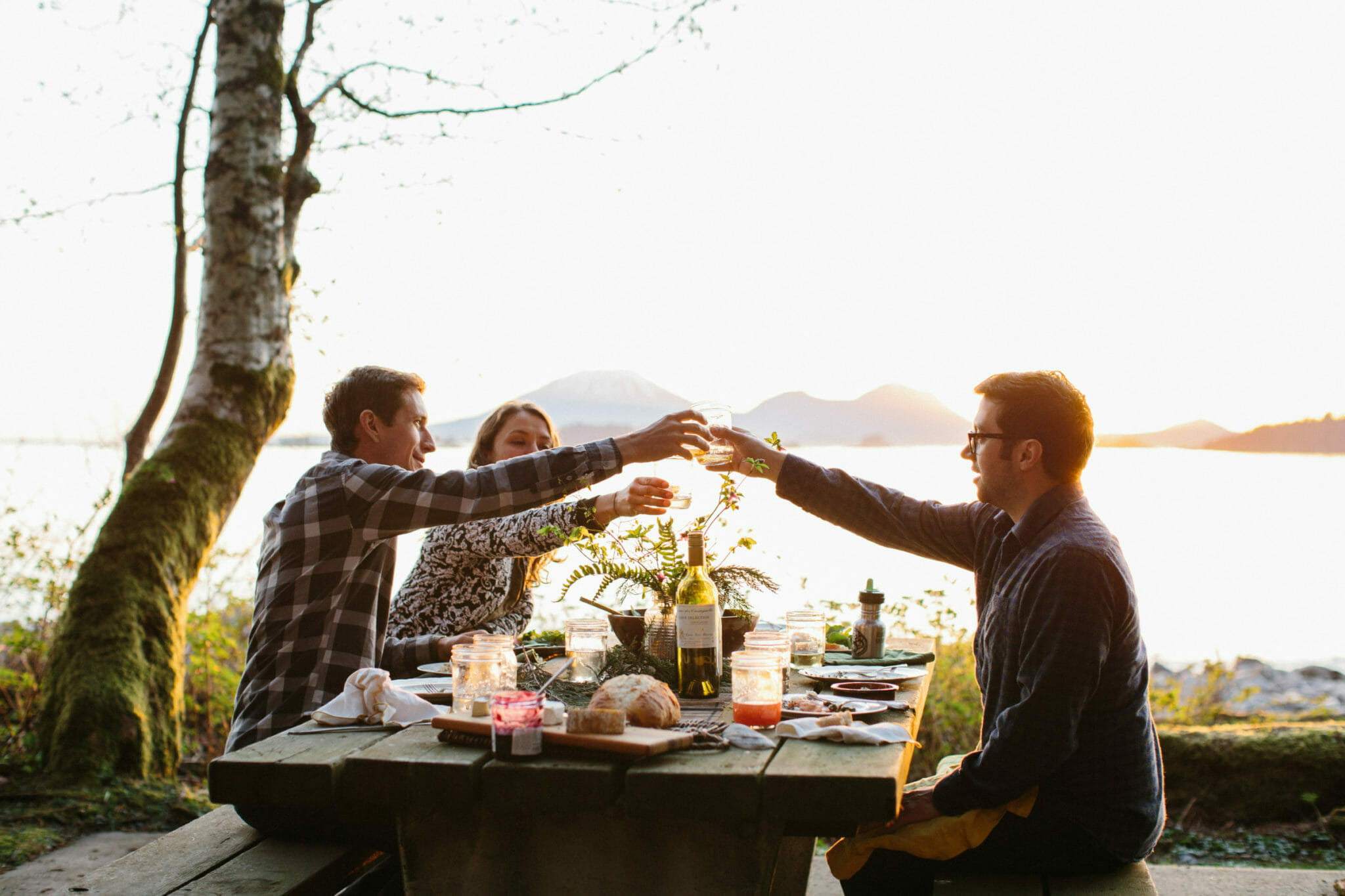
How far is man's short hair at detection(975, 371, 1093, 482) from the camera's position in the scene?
2314mm

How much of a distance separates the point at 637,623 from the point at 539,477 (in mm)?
468

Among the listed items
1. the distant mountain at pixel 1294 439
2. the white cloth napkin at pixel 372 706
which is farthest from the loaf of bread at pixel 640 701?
the distant mountain at pixel 1294 439

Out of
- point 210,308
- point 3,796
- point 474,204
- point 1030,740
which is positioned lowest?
point 3,796

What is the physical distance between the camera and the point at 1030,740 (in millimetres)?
1891

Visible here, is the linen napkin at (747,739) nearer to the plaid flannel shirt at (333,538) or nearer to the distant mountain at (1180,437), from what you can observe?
the plaid flannel shirt at (333,538)

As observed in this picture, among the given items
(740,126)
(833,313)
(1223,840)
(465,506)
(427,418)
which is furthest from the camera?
(833,313)

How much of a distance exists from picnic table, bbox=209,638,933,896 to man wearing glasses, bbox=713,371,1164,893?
245 mm

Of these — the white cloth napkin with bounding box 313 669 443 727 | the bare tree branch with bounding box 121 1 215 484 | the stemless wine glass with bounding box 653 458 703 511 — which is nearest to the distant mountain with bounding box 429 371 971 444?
the stemless wine glass with bounding box 653 458 703 511

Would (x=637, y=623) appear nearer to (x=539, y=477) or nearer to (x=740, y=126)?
(x=539, y=477)

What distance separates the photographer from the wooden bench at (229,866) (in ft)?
6.40

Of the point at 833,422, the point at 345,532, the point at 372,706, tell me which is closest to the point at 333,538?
the point at 345,532

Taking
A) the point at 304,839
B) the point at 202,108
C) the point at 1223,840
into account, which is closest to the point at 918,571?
the point at 1223,840

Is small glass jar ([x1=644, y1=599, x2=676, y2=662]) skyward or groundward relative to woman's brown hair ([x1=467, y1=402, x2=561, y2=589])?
groundward

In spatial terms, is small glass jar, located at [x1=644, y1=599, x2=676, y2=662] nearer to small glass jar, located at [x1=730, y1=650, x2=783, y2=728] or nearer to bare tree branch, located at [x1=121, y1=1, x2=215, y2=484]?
small glass jar, located at [x1=730, y1=650, x2=783, y2=728]
